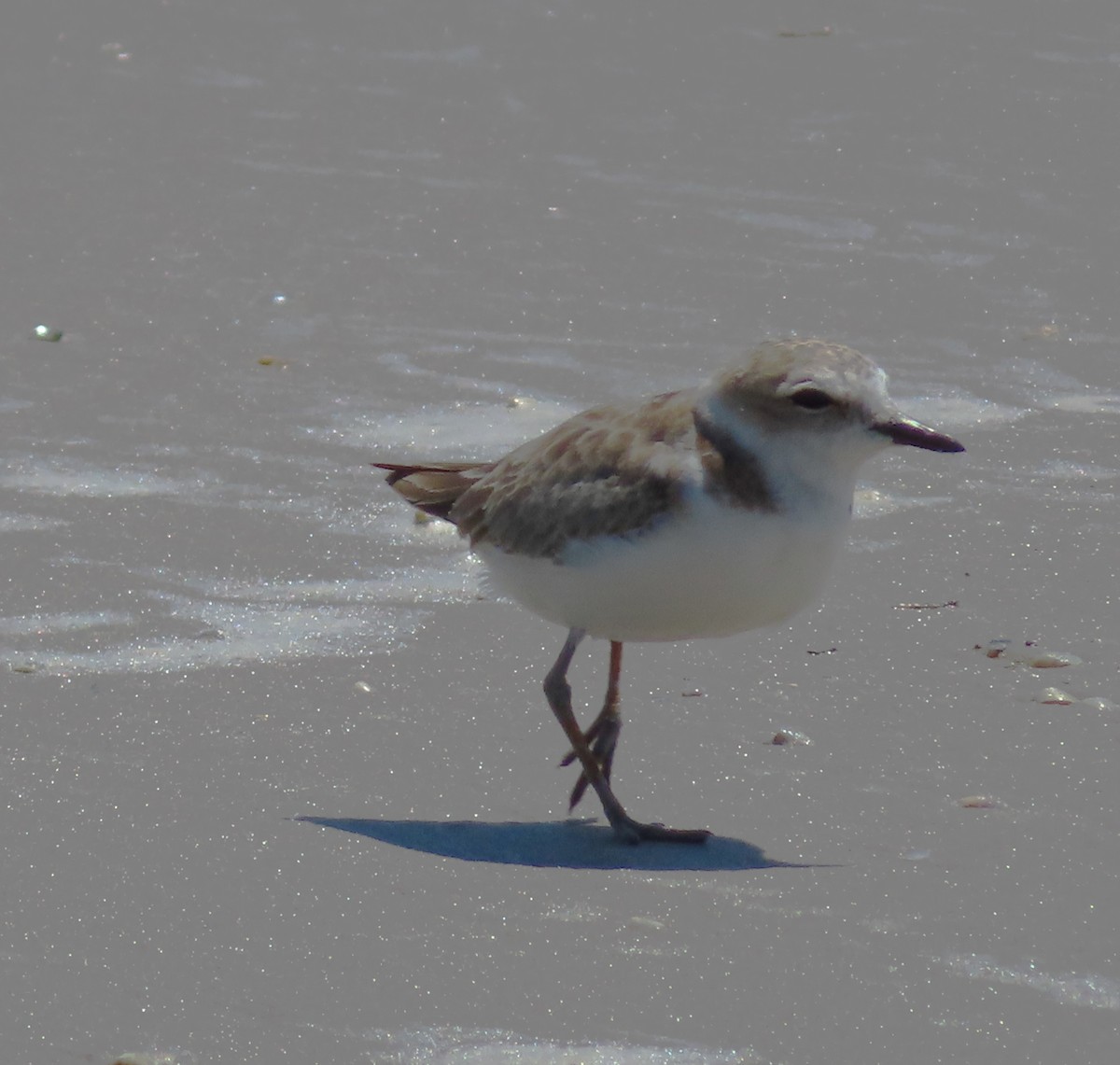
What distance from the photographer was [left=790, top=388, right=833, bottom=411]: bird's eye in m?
4.16

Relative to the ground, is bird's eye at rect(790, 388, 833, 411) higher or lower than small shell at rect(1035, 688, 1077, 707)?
higher

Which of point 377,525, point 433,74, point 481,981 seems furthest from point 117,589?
point 433,74

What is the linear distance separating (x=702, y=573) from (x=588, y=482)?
414mm

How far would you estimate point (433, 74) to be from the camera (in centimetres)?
1045

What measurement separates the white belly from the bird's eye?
227 millimetres

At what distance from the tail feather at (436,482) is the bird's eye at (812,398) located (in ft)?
3.39

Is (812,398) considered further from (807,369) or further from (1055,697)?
(1055,697)

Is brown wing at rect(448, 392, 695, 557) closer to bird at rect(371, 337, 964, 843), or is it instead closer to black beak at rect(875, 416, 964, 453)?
bird at rect(371, 337, 964, 843)

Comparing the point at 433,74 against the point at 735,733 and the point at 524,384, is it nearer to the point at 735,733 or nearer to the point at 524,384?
the point at 524,384

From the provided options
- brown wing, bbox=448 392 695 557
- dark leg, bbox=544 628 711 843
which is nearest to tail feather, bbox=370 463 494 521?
brown wing, bbox=448 392 695 557

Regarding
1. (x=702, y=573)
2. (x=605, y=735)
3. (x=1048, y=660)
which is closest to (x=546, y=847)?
(x=605, y=735)

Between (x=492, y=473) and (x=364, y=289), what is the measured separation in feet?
11.0

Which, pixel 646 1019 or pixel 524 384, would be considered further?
pixel 524 384

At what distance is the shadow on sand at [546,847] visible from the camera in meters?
4.15
